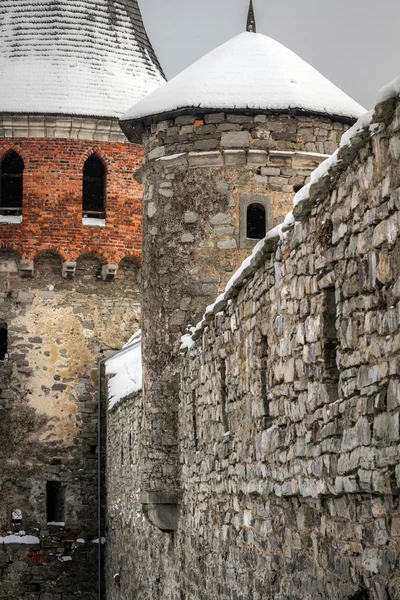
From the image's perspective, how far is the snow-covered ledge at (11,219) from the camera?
2323cm

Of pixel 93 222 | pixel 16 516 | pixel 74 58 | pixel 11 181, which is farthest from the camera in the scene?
pixel 74 58

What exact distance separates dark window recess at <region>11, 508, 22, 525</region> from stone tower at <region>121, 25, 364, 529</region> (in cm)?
1027

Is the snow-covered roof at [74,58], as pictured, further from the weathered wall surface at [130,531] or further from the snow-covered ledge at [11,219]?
the weathered wall surface at [130,531]

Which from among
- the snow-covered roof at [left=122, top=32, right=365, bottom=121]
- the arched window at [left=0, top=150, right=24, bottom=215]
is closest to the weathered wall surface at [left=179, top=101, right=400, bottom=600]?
the snow-covered roof at [left=122, top=32, right=365, bottom=121]

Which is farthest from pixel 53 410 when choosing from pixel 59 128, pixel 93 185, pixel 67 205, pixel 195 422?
pixel 195 422

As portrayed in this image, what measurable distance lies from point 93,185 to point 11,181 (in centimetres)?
147

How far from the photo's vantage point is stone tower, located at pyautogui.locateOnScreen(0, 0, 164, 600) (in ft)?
73.5

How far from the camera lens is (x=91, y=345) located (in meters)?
23.0

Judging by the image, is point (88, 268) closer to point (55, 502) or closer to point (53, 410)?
point (53, 410)

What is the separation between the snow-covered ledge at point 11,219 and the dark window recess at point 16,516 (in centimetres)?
498

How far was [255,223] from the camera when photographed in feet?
42.3

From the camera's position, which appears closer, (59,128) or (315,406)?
(315,406)

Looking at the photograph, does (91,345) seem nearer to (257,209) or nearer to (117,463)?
(117,463)

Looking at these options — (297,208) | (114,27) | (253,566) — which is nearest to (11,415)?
(114,27)
